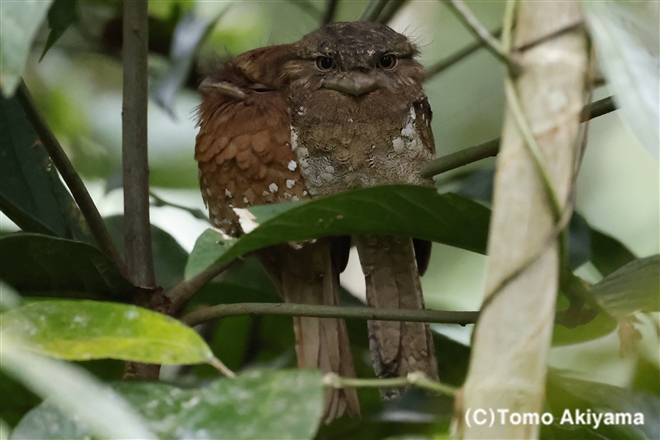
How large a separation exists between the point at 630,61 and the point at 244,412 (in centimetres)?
49

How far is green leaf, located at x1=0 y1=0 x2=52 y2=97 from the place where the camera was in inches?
23.5

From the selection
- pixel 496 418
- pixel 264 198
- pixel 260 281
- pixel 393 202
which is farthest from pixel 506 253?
pixel 260 281

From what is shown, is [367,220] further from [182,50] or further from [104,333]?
[182,50]

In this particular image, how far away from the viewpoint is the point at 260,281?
1799 millimetres

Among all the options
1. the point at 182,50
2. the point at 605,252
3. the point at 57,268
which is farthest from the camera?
the point at 182,50

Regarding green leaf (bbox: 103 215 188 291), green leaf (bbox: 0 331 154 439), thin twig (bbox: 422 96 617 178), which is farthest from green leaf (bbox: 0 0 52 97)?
green leaf (bbox: 103 215 188 291)

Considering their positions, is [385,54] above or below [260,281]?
above

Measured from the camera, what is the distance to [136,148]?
4.35ft

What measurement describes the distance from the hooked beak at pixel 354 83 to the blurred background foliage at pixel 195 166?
33 cm

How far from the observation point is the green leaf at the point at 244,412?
64 centimetres

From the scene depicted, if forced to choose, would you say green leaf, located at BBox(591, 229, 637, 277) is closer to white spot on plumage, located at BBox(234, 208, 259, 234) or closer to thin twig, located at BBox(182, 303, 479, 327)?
thin twig, located at BBox(182, 303, 479, 327)

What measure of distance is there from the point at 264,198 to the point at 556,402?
66cm

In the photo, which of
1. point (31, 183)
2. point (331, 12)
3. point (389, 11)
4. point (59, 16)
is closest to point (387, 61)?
point (389, 11)

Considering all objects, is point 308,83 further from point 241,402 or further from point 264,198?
point 241,402
